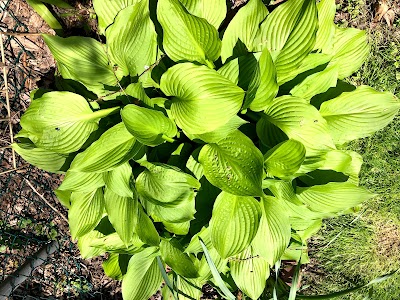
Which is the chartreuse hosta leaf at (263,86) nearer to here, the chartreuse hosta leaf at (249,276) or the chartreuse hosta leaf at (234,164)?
the chartreuse hosta leaf at (234,164)

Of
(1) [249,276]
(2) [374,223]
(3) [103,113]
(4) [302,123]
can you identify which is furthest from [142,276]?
(2) [374,223]

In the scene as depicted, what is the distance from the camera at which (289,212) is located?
1973 mm

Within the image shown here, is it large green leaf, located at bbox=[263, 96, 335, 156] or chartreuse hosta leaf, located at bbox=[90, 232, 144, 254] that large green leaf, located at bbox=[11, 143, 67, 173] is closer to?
chartreuse hosta leaf, located at bbox=[90, 232, 144, 254]

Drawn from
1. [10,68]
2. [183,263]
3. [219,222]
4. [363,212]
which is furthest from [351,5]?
[10,68]

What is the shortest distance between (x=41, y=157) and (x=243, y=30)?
1029 millimetres

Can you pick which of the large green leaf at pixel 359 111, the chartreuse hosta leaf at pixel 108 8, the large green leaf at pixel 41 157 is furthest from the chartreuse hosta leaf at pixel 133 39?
the large green leaf at pixel 359 111

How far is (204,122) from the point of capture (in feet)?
5.34

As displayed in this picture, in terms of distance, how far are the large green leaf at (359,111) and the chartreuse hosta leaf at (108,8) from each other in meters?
0.93

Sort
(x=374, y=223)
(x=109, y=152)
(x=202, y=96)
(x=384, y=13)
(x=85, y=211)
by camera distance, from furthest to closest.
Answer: (x=374, y=223) < (x=384, y=13) < (x=85, y=211) < (x=109, y=152) < (x=202, y=96)

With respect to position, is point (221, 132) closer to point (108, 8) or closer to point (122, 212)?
point (122, 212)

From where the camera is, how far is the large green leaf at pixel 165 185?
1.72 meters

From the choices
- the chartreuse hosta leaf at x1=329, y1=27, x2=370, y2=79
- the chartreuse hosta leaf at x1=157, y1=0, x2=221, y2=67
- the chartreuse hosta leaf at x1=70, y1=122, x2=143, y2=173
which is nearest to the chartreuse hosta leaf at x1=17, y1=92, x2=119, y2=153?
the chartreuse hosta leaf at x1=70, y1=122, x2=143, y2=173

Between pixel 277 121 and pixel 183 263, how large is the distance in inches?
31.5

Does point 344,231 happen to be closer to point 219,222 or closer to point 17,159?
point 219,222
